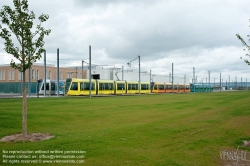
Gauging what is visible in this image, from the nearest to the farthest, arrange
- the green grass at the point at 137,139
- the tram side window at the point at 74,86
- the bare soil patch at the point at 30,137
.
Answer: the green grass at the point at 137,139 < the bare soil patch at the point at 30,137 < the tram side window at the point at 74,86

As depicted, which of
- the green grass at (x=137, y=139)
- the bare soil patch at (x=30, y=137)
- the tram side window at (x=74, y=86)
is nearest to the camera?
the green grass at (x=137, y=139)

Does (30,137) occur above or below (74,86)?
below

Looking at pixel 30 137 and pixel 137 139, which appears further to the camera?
pixel 30 137

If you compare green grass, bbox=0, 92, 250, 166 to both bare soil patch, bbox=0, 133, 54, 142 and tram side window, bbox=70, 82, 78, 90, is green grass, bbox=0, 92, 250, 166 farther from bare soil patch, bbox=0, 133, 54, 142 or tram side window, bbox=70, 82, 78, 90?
tram side window, bbox=70, 82, 78, 90

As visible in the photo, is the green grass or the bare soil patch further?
the bare soil patch

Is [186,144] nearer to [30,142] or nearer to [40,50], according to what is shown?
[30,142]

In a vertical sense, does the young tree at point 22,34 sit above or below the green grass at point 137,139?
above

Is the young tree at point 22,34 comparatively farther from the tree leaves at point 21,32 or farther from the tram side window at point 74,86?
the tram side window at point 74,86

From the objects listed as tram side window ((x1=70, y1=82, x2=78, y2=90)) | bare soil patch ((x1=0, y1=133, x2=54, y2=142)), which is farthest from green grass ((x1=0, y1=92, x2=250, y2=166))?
tram side window ((x1=70, y1=82, x2=78, y2=90))

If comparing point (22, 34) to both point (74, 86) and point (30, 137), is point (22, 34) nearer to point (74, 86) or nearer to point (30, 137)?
point (30, 137)

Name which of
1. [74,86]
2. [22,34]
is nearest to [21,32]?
[22,34]

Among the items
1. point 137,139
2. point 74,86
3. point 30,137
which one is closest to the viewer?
point 137,139

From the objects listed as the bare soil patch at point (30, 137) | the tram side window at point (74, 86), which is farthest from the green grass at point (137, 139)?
the tram side window at point (74, 86)

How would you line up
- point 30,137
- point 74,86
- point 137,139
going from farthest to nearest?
point 74,86 < point 30,137 < point 137,139
